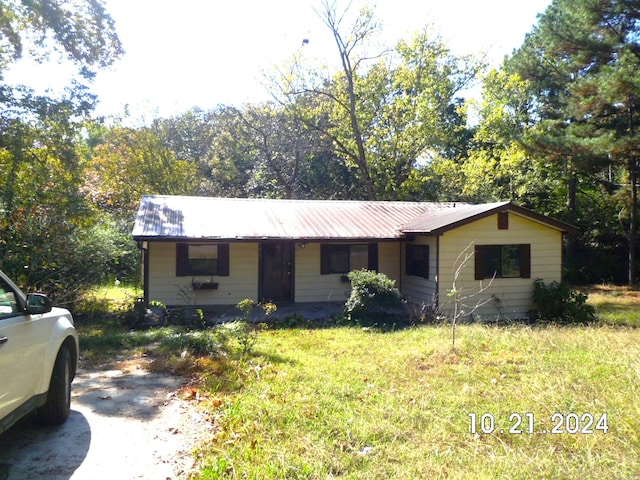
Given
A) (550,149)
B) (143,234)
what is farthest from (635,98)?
(143,234)

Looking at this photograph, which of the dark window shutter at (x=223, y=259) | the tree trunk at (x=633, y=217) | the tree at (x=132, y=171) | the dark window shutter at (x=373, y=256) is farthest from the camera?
the tree at (x=132, y=171)

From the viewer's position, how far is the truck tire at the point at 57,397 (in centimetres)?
455

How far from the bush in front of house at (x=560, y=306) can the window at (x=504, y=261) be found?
0.76 m

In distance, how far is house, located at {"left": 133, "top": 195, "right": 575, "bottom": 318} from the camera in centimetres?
1302

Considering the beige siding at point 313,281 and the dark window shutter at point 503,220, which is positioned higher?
the dark window shutter at point 503,220

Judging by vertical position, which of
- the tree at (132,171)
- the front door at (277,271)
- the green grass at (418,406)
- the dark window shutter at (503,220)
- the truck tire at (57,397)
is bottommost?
the green grass at (418,406)

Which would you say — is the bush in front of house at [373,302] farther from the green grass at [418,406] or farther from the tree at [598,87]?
the tree at [598,87]

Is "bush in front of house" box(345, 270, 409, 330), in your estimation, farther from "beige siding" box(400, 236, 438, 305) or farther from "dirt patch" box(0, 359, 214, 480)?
"dirt patch" box(0, 359, 214, 480)

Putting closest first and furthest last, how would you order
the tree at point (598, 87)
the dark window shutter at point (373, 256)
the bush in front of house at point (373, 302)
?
the bush in front of house at point (373, 302), the tree at point (598, 87), the dark window shutter at point (373, 256)

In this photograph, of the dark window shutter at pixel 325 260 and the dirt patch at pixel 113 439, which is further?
the dark window shutter at pixel 325 260

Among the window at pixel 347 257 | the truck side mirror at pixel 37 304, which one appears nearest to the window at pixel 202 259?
the window at pixel 347 257

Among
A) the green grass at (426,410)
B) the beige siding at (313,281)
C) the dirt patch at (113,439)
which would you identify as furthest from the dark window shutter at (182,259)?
the dirt patch at (113,439)

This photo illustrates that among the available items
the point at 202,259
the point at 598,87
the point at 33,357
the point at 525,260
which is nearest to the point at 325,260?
the point at 202,259

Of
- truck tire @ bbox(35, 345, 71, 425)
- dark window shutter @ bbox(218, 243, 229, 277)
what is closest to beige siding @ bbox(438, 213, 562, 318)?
dark window shutter @ bbox(218, 243, 229, 277)
